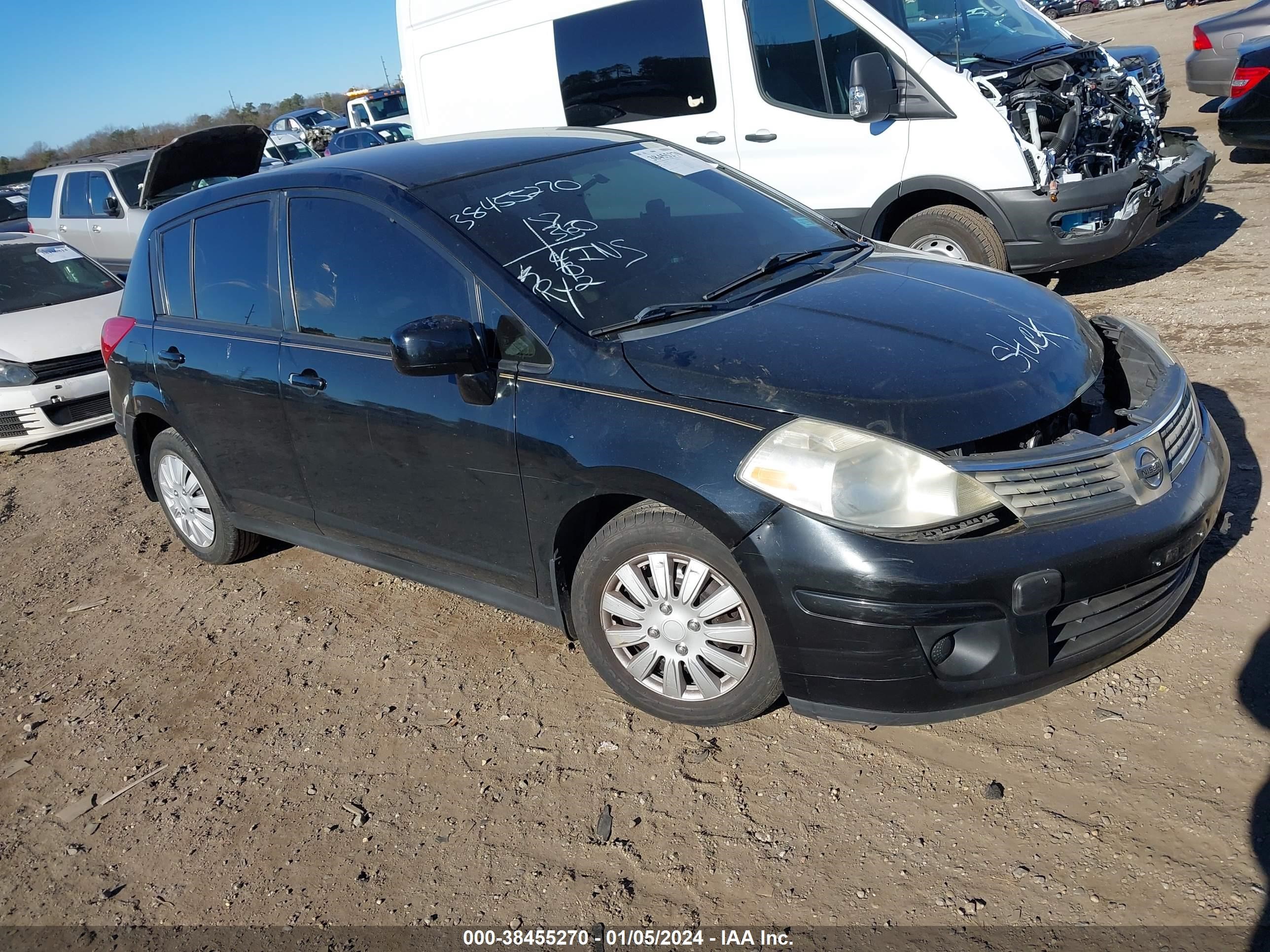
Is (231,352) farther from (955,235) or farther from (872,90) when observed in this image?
(955,235)

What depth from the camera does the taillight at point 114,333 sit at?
4828mm

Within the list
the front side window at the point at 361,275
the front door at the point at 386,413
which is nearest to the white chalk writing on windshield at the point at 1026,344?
the front door at the point at 386,413

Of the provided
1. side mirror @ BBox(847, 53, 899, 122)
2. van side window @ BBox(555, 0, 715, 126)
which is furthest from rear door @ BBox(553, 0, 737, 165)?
side mirror @ BBox(847, 53, 899, 122)

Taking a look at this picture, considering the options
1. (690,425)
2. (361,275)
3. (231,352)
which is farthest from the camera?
(231,352)

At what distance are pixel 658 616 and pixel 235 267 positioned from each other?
2451mm

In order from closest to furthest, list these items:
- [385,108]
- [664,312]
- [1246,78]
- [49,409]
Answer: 1. [664,312]
2. [49,409]
3. [1246,78]
4. [385,108]

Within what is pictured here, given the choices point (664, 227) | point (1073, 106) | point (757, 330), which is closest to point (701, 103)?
point (1073, 106)

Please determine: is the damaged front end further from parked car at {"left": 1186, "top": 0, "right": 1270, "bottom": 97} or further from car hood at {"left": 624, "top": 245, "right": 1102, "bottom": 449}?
parked car at {"left": 1186, "top": 0, "right": 1270, "bottom": 97}

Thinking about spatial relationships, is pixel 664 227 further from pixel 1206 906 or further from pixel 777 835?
pixel 1206 906

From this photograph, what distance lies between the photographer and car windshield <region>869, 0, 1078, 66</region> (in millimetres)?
6477

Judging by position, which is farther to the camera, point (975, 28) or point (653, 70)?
point (653, 70)

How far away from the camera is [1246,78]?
386 inches

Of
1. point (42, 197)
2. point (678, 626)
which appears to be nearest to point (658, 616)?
point (678, 626)

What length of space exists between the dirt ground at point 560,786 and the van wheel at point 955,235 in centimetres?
213
